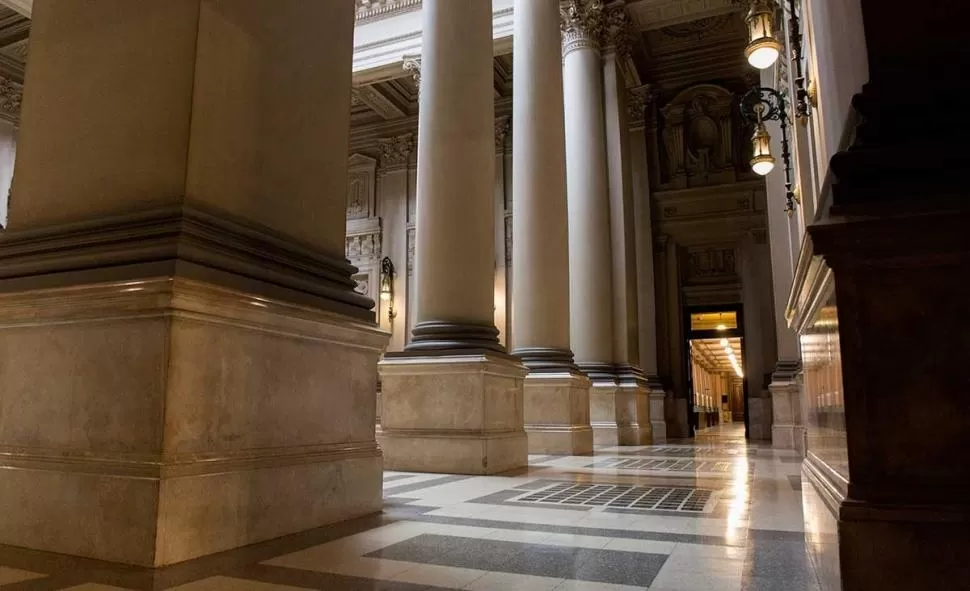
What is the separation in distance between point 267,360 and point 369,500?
1.28 metres

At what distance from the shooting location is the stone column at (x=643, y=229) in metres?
19.8

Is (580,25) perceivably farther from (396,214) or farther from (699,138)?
(396,214)

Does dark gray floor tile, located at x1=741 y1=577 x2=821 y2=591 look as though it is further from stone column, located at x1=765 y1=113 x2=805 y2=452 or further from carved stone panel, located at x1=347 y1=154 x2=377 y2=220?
carved stone panel, located at x1=347 y1=154 x2=377 y2=220

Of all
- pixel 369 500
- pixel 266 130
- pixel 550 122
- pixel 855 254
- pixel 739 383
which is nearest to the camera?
pixel 855 254

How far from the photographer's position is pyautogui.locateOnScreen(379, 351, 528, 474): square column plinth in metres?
7.48

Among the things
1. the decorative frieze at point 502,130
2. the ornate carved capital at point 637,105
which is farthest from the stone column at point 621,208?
Result: the decorative frieze at point 502,130

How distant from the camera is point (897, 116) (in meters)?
2.54

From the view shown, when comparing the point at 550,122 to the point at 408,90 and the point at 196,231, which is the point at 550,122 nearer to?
the point at 196,231

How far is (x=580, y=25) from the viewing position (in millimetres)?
15562

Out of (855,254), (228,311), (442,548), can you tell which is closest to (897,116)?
(855,254)

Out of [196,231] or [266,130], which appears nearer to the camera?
[196,231]

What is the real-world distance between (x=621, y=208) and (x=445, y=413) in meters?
10.0

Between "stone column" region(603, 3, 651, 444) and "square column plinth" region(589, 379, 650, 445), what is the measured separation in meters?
0.32

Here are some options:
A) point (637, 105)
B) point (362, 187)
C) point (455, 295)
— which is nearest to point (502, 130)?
point (637, 105)
